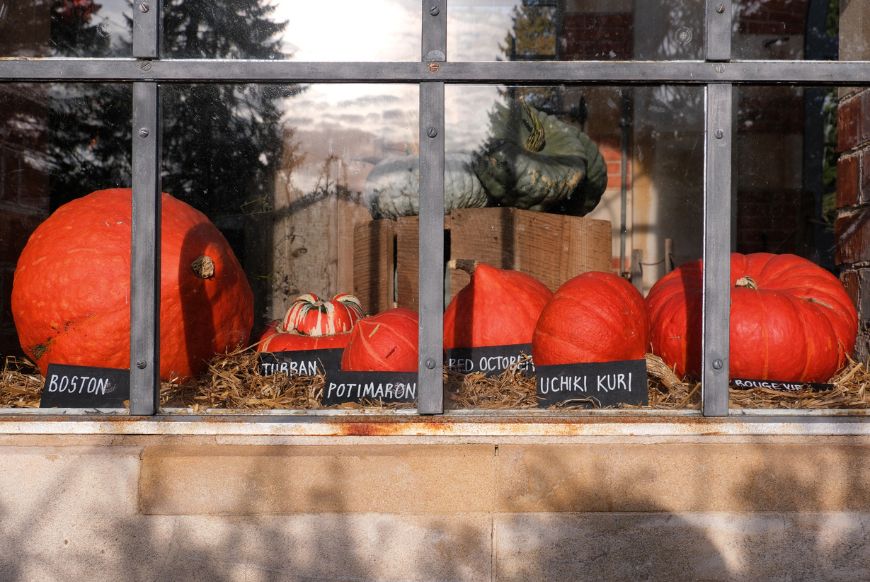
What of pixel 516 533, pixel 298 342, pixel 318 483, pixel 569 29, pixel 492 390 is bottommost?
pixel 516 533

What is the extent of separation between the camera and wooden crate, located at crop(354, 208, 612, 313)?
9.98 feet

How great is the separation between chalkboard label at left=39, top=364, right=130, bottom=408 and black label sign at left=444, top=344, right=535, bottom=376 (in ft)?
3.25

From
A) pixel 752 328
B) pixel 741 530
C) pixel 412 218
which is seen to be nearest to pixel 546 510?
pixel 741 530

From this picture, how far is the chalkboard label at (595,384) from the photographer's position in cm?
229

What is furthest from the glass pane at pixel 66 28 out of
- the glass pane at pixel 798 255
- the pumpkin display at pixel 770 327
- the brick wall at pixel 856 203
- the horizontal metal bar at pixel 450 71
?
the brick wall at pixel 856 203

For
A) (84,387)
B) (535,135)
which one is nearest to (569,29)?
(535,135)

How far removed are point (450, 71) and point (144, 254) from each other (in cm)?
89

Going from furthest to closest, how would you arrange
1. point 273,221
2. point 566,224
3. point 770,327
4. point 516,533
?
point 566,224 < point 273,221 < point 770,327 < point 516,533

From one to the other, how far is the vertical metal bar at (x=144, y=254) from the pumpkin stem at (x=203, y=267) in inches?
18.0

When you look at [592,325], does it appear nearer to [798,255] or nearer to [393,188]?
[393,188]

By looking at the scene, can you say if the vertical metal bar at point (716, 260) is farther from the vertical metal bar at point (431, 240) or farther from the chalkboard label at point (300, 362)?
the chalkboard label at point (300, 362)

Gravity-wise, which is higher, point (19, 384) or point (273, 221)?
point (273, 221)

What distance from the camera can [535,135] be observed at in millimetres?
3512

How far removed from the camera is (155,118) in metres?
2.14
